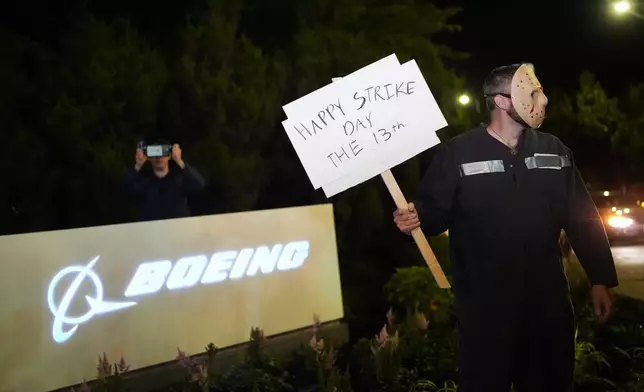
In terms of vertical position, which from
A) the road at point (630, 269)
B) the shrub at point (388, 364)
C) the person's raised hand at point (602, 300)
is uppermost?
the road at point (630, 269)

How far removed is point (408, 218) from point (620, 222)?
1329 cm

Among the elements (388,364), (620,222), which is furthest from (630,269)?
(388,364)

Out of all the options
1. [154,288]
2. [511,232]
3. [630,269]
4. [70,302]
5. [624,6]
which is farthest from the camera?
[624,6]

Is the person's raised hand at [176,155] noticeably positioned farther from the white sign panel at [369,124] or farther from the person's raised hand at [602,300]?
the person's raised hand at [602,300]

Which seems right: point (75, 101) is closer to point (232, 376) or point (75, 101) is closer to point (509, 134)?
point (232, 376)

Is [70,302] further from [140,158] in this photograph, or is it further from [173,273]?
[140,158]

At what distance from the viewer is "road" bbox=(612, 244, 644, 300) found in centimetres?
909

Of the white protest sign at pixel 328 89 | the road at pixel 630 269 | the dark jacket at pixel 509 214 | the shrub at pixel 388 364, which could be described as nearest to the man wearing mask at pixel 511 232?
the dark jacket at pixel 509 214

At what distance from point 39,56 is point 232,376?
343 centimetres

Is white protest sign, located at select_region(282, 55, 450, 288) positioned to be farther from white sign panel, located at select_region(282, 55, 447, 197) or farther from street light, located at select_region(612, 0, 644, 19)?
street light, located at select_region(612, 0, 644, 19)

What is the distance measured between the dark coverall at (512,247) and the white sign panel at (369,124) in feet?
0.72

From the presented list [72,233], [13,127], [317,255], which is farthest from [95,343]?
[13,127]

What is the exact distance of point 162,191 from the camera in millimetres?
5852

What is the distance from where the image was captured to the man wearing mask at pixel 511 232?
324 centimetres
